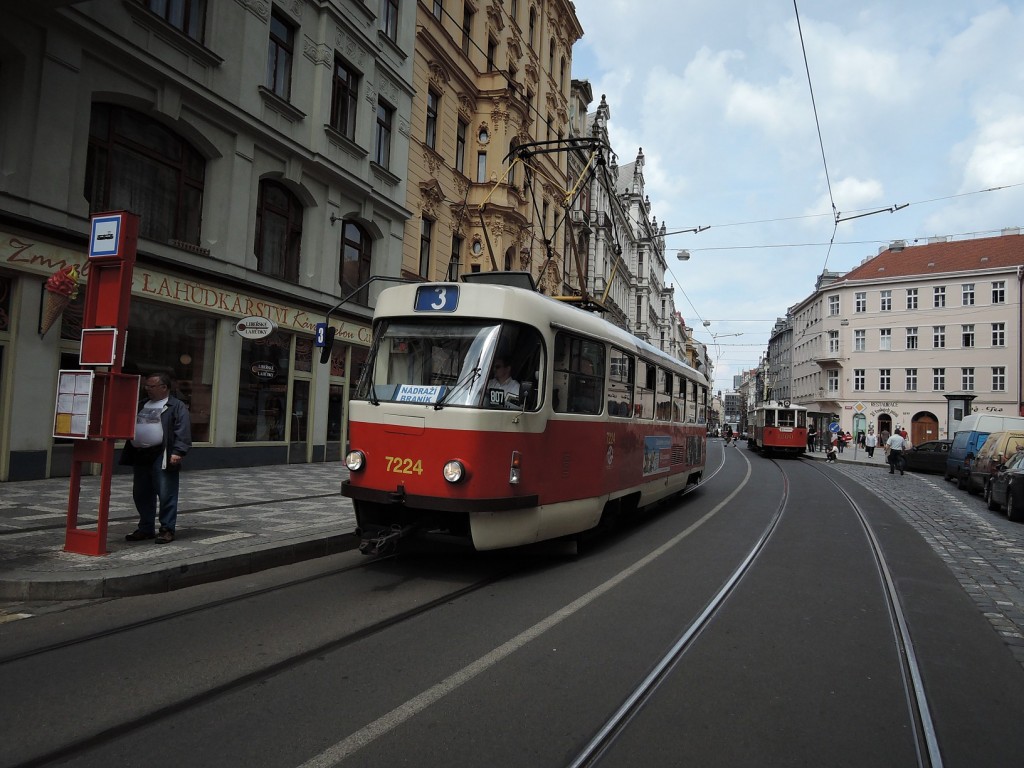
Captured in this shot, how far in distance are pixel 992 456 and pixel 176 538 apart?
17381 millimetres

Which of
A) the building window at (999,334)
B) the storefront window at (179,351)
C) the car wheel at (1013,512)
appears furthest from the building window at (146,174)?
the building window at (999,334)

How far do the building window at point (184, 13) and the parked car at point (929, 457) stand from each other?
85.0 feet

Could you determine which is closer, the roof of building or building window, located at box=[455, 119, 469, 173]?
building window, located at box=[455, 119, 469, 173]

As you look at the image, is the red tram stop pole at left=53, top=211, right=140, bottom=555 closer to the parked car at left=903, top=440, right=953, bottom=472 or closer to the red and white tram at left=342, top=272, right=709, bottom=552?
the red and white tram at left=342, top=272, right=709, bottom=552

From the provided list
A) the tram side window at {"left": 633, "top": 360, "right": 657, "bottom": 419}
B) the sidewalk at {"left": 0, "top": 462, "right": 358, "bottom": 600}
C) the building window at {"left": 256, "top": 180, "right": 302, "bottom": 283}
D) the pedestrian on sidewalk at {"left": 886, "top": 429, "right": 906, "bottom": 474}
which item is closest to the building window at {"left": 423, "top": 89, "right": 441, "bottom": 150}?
the building window at {"left": 256, "top": 180, "right": 302, "bottom": 283}

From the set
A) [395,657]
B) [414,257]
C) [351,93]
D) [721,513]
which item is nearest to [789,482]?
[721,513]

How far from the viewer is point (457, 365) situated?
21.3 feet

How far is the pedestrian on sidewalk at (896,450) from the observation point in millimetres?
23609

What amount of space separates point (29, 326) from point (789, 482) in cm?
1740

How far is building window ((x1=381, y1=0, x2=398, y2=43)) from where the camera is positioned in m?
19.0

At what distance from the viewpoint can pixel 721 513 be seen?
11.8m

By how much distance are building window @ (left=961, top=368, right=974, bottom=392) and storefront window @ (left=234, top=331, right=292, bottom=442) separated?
54.2 metres

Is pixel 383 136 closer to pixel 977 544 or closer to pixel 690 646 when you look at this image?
pixel 977 544

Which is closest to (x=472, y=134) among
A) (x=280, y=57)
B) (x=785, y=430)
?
(x=280, y=57)
